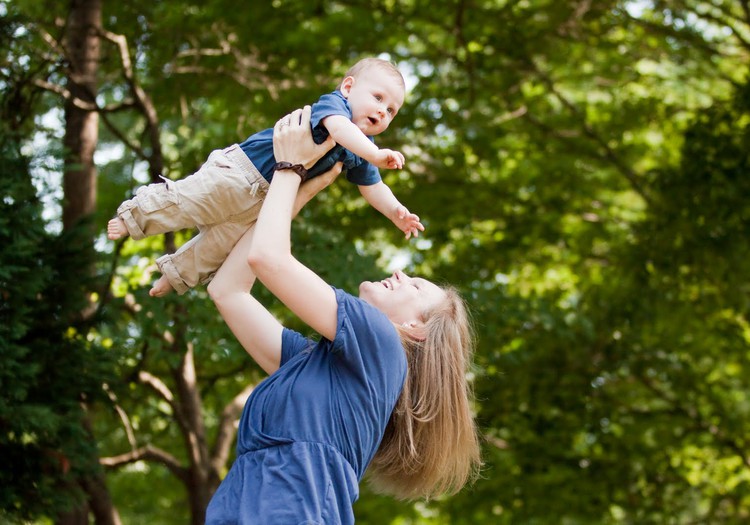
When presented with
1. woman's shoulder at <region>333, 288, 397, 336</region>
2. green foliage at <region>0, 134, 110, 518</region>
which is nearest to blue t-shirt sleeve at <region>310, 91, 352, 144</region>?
woman's shoulder at <region>333, 288, 397, 336</region>

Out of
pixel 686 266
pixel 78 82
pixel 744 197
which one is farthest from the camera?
pixel 686 266

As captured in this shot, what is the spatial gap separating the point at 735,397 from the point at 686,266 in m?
2.18

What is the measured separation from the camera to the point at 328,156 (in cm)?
253

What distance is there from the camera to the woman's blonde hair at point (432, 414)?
2623 millimetres

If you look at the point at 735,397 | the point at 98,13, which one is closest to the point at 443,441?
the point at 98,13

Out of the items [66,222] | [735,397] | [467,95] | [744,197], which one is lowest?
[735,397]

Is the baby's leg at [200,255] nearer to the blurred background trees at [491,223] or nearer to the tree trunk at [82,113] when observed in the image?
the blurred background trees at [491,223]

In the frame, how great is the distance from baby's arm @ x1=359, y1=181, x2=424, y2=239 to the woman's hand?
29cm

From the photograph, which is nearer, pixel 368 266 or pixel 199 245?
pixel 199 245

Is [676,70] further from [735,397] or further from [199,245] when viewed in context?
[199,245]

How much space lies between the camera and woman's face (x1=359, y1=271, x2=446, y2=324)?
2.64 meters

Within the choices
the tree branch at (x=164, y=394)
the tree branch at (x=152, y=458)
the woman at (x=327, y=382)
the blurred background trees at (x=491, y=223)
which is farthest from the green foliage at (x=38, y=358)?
the woman at (x=327, y=382)

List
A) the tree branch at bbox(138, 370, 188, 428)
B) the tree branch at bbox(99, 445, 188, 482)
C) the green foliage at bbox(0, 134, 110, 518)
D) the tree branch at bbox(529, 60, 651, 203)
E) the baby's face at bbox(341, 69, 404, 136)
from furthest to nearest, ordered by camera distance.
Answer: the tree branch at bbox(529, 60, 651, 203) < the tree branch at bbox(99, 445, 188, 482) < the tree branch at bbox(138, 370, 188, 428) < the green foliage at bbox(0, 134, 110, 518) < the baby's face at bbox(341, 69, 404, 136)

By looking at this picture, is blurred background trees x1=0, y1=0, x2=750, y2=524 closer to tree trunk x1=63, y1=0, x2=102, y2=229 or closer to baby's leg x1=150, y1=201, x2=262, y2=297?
tree trunk x1=63, y1=0, x2=102, y2=229
